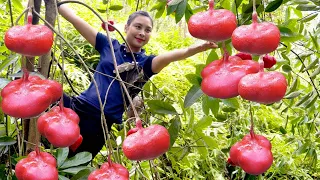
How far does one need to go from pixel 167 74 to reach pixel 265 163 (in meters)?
2.08

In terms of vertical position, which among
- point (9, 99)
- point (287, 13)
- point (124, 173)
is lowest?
point (287, 13)

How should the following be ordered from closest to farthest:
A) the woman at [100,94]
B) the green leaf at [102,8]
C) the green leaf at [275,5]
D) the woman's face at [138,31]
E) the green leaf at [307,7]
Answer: the green leaf at [275,5], the green leaf at [307,7], the green leaf at [102,8], the woman at [100,94], the woman's face at [138,31]

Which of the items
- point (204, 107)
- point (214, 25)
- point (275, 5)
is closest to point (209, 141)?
point (204, 107)

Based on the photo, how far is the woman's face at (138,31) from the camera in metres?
1.77

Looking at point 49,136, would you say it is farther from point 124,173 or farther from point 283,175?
point 283,175

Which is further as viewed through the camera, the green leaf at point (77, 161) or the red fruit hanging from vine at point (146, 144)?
the green leaf at point (77, 161)

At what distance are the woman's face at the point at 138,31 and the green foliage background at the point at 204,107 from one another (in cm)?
6

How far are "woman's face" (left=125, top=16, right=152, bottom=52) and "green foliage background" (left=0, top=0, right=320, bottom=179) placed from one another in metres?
0.06

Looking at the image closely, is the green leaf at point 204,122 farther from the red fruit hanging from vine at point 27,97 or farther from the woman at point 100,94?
the red fruit hanging from vine at point 27,97

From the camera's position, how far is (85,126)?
1621 millimetres

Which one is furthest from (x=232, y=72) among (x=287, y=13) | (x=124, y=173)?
(x=287, y=13)

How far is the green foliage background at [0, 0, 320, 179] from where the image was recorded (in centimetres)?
88

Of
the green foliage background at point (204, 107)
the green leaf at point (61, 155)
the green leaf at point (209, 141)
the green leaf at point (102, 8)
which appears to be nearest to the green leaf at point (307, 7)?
the green foliage background at point (204, 107)

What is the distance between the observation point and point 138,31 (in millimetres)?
1772
